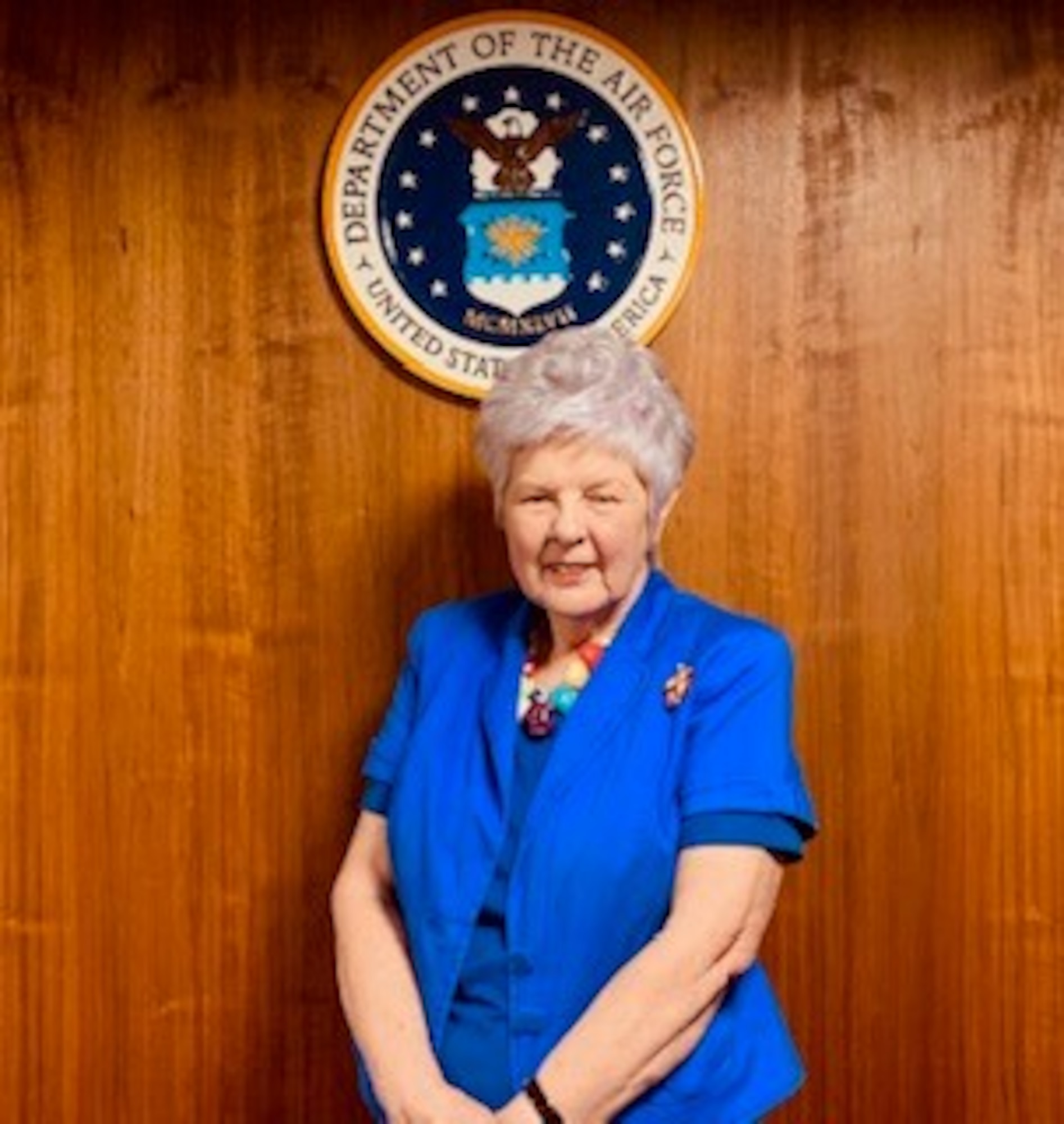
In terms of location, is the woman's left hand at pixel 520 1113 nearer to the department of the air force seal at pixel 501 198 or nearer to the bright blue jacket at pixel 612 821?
the bright blue jacket at pixel 612 821

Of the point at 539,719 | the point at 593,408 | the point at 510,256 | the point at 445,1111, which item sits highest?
the point at 510,256

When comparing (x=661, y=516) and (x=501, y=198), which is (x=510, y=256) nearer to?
(x=501, y=198)

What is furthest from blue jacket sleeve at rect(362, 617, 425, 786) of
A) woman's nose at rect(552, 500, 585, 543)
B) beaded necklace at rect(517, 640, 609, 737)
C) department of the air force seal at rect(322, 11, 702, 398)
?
department of the air force seal at rect(322, 11, 702, 398)

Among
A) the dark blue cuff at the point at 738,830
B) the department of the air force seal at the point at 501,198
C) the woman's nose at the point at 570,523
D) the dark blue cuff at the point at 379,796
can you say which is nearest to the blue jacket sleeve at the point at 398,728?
the dark blue cuff at the point at 379,796

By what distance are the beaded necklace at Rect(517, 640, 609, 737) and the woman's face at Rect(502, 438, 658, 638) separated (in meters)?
0.05

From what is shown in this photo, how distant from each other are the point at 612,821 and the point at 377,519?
750 millimetres

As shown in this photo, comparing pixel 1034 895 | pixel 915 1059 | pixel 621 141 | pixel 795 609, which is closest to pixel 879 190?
pixel 621 141

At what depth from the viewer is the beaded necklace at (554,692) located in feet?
6.08

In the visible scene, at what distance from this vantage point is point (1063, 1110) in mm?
2309

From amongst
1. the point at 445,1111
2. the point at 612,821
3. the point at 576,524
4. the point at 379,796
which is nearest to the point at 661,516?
the point at 576,524

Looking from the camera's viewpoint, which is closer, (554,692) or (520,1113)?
(520,1113)

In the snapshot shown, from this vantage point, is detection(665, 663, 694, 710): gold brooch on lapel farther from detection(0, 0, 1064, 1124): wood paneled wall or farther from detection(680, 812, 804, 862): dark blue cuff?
detection(0, 0, 1064, 1124): wood paneled wall

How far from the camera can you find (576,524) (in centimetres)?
183

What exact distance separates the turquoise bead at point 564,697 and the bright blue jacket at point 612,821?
0.05 m
